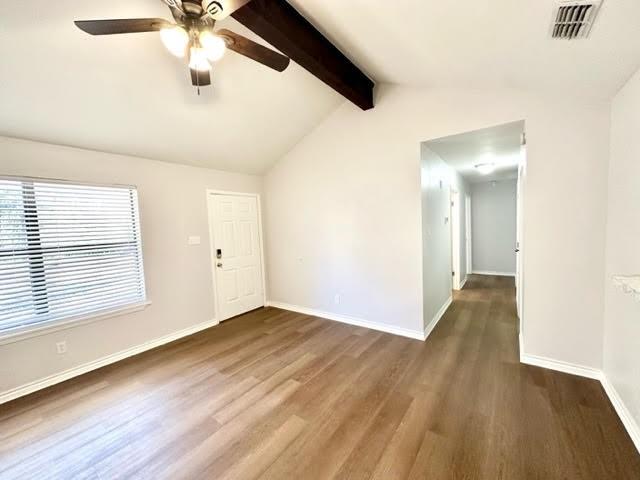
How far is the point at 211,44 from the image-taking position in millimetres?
1554

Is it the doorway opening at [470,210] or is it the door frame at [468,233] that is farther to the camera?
the door frame at [468,233]

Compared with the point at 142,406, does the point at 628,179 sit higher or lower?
higher

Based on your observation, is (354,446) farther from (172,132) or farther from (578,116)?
(172,132)

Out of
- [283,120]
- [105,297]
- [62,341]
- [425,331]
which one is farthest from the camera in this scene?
[283,120]

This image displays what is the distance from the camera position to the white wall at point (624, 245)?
166 cm

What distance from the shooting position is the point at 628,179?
1776mm

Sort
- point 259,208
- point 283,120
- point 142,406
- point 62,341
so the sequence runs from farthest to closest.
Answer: point 259,208 → point 283,120 → point 62,341 → point 142,406

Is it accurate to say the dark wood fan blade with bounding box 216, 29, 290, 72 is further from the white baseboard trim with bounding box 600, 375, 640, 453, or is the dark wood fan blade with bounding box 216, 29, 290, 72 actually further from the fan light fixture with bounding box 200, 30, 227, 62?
the white baseboard trim with bounding box 600, 375, 640, 453

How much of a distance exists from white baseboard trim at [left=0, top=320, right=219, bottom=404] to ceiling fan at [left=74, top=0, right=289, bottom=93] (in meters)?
2.91

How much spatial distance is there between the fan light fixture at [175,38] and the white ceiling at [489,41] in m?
0.86

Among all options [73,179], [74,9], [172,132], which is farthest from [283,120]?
[73,179]

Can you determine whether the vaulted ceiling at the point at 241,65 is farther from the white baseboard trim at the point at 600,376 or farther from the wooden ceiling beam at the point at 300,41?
the white baseboard trim at the point at 600,376

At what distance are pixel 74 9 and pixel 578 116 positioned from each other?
364 cm

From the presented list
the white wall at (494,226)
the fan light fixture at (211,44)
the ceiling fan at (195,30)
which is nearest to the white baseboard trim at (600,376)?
the ceiling fan at (195,30)
